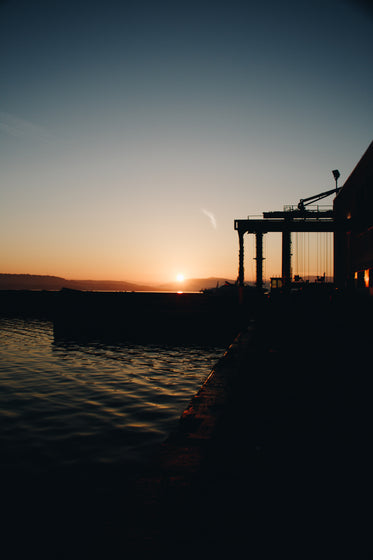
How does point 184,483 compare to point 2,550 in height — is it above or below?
above

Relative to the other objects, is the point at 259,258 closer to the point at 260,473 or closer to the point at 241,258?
the point at 241,258

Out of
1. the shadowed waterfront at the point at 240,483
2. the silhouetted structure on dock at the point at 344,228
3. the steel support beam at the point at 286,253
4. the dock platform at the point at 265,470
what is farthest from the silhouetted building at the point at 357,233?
the shadowed waterfront at the point at 240,483

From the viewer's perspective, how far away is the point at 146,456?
273 inches

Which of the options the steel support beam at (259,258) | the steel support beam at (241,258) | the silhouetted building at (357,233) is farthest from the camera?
the steel support beam at (259,258)

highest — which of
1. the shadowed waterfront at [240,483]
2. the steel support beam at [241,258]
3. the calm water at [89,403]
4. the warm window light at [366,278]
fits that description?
the steel support beam at [241,258]

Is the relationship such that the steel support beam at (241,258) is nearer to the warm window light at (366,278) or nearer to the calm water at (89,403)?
the warm window light at (366,278)

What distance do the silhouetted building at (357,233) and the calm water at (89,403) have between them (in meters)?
18.1

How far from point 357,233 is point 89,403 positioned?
1222 inches

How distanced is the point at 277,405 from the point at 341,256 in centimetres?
3769

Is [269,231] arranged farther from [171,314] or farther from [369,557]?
[369,557]

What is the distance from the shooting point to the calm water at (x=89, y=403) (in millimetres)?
7160

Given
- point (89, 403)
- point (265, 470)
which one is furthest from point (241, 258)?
point (265, 470)

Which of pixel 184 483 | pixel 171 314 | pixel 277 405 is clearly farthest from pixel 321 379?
pixel 171 314

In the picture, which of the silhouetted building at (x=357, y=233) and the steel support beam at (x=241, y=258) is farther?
the steel support beam at (x=241, y=258)
